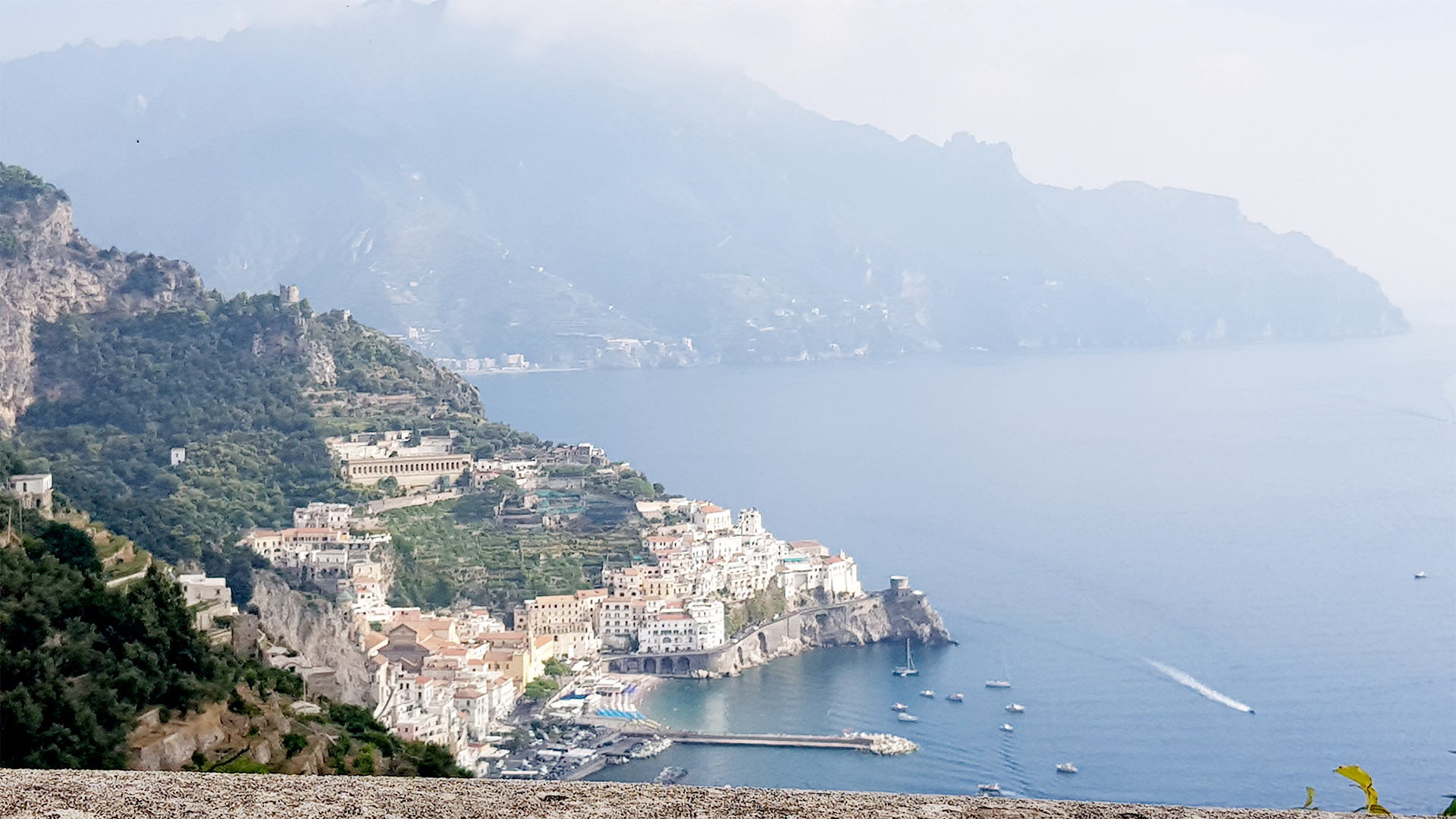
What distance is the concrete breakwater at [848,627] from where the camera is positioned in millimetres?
14781

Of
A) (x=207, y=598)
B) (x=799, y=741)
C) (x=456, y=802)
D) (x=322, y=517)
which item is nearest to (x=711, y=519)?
(x=322, y=517)

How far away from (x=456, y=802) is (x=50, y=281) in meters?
16.3

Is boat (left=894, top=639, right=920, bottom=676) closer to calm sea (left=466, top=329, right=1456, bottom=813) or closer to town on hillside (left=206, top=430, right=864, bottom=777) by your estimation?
calm sea (left=466, top=329, right=1456, bottom=813)

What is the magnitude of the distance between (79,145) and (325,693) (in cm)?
4770

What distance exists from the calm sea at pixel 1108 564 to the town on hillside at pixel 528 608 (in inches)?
27.3

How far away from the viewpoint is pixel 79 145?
48906 mm

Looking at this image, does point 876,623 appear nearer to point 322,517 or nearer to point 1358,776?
point 322,517

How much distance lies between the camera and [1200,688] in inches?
550

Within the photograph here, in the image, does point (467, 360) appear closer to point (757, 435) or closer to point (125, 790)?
point (757, 435)

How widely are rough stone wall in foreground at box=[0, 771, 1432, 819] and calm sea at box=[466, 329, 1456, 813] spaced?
8.33 meters

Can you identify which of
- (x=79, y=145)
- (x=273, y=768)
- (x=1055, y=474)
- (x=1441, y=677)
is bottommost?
(x=273, y=768)

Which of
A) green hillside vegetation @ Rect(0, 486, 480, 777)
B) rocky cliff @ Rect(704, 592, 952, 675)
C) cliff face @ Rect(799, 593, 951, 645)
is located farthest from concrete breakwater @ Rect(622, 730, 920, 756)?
green hillside vegetation @ Rect(0, 486, 480, 777)

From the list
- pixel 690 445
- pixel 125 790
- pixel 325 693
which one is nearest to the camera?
pixel 125 790

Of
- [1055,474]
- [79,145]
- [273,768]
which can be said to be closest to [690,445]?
[1055,474]
